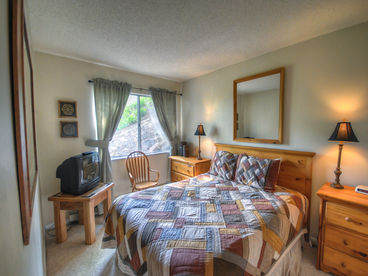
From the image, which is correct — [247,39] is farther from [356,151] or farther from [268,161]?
[356,151]

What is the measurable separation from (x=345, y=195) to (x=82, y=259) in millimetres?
2880

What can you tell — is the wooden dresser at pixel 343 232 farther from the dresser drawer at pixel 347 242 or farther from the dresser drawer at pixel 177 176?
the dresser drawer at pixel 177 176

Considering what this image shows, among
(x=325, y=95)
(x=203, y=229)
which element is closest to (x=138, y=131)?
(x=203, y=229)

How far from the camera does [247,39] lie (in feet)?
6.95

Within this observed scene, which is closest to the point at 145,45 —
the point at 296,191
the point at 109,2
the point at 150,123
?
the point at 109,2

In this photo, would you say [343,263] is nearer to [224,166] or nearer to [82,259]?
[224,166]

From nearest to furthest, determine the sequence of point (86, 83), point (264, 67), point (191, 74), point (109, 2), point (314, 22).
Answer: point (109, 2), point (314, 22), point (264, 67), point (86, 83), point (191, 74)

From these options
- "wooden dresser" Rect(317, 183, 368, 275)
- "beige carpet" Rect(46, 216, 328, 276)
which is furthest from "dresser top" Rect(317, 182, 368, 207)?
"beige carpet" Rect(46, 216, 328, 276)

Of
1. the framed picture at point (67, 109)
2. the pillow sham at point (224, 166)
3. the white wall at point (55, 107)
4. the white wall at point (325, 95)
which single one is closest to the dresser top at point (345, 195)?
the white wall at point (325, 95)

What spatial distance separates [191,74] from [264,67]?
4.71ft

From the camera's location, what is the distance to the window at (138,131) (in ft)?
10.7

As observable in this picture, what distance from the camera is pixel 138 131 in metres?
3.50

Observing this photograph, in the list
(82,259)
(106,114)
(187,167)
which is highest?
(106,114)

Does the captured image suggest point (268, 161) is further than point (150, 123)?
No
